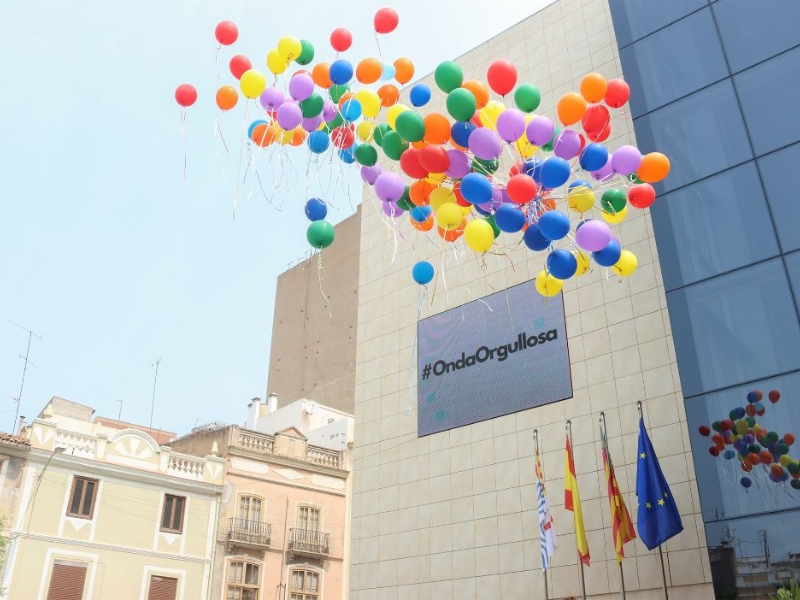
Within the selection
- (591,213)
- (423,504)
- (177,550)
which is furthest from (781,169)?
(177,550)

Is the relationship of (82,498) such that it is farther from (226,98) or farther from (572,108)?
(572,108)

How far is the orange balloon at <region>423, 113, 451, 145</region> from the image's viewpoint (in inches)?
397

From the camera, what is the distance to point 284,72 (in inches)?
455

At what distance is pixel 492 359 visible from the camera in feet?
59.5

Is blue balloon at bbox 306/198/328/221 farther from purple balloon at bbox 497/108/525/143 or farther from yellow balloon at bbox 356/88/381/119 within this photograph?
purple balloon at bbox 497/108/525/143

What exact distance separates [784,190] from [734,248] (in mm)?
1311

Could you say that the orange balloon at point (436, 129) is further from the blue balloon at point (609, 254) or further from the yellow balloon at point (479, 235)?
the blue balloon at point (609, 254)

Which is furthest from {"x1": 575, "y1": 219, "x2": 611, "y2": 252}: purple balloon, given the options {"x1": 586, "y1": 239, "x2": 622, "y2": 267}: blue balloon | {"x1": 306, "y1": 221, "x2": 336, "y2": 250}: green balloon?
{"x1": 306, "y1": 221, "x2": 336, "y2": 250}: green balloon

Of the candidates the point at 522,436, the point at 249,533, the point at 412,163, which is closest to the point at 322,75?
the point at 412,163

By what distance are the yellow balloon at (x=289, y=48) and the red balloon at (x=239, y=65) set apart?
0.57m

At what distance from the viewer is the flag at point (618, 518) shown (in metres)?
13.7

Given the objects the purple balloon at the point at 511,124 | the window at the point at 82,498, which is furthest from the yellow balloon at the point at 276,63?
the window at the point at 82,498

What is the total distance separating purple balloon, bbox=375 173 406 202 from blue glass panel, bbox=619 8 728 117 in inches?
333

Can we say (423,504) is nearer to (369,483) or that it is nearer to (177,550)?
(369,483)
